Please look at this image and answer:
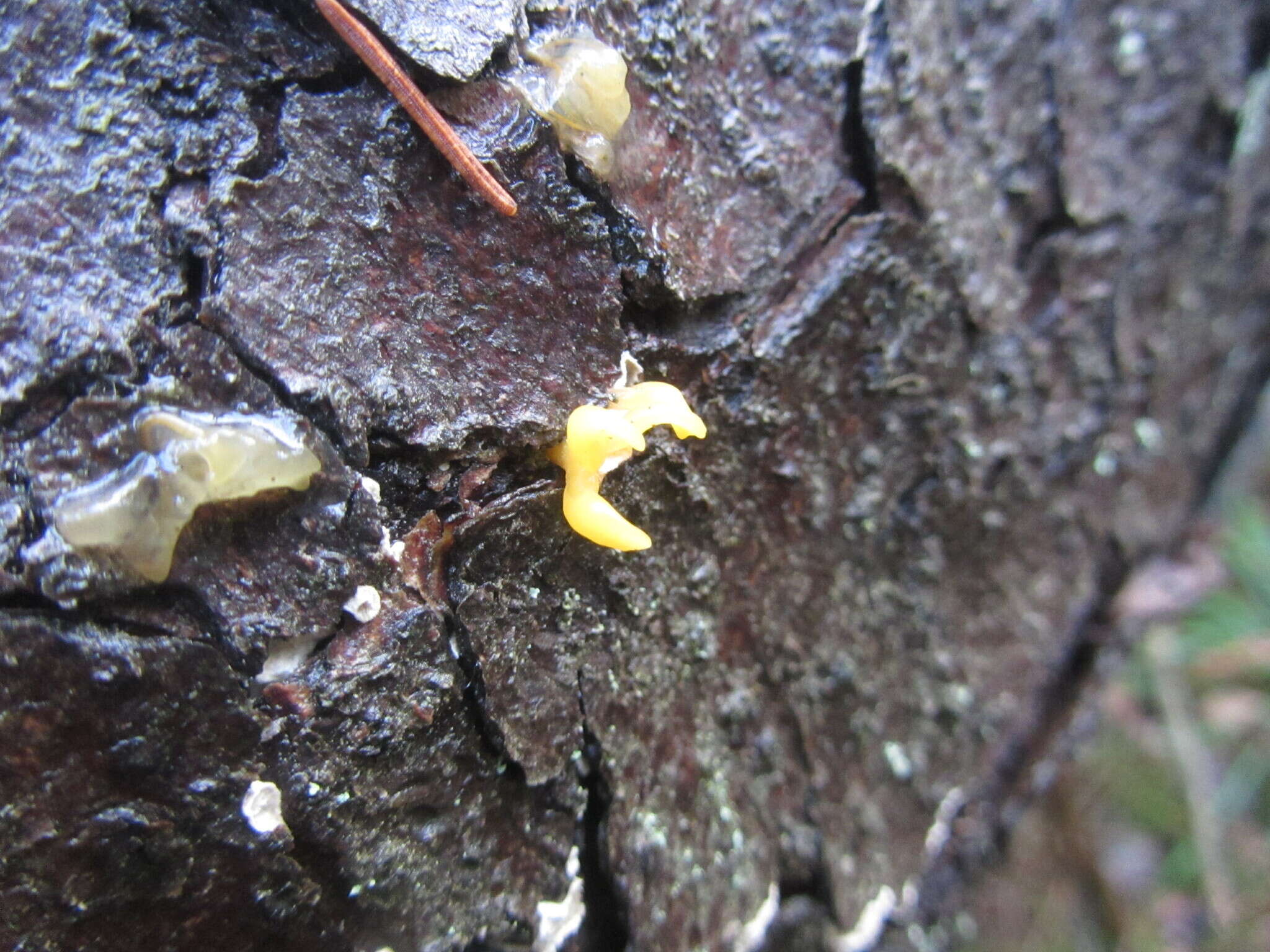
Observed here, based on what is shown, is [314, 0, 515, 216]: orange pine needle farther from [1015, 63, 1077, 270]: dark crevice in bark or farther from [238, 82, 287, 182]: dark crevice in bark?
[1015, 63, 1077, 270]: dark crevice in bark

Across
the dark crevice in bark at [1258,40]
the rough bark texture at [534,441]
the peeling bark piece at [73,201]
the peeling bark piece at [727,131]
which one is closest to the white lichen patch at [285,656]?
the rough bark texture at [534,441]

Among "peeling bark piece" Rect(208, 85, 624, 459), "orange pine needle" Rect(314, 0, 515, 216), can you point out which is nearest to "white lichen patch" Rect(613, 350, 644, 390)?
"peeling bark piece" Rect(208, 85, 624, 459)

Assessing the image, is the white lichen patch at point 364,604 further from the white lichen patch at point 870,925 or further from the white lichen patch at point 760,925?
the white lichen patch at point 870,925

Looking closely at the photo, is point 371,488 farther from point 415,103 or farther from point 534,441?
point 415,103

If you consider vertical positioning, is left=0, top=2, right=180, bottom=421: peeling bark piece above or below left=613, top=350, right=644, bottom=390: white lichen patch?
above

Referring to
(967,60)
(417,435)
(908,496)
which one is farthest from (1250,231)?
(417,435)
